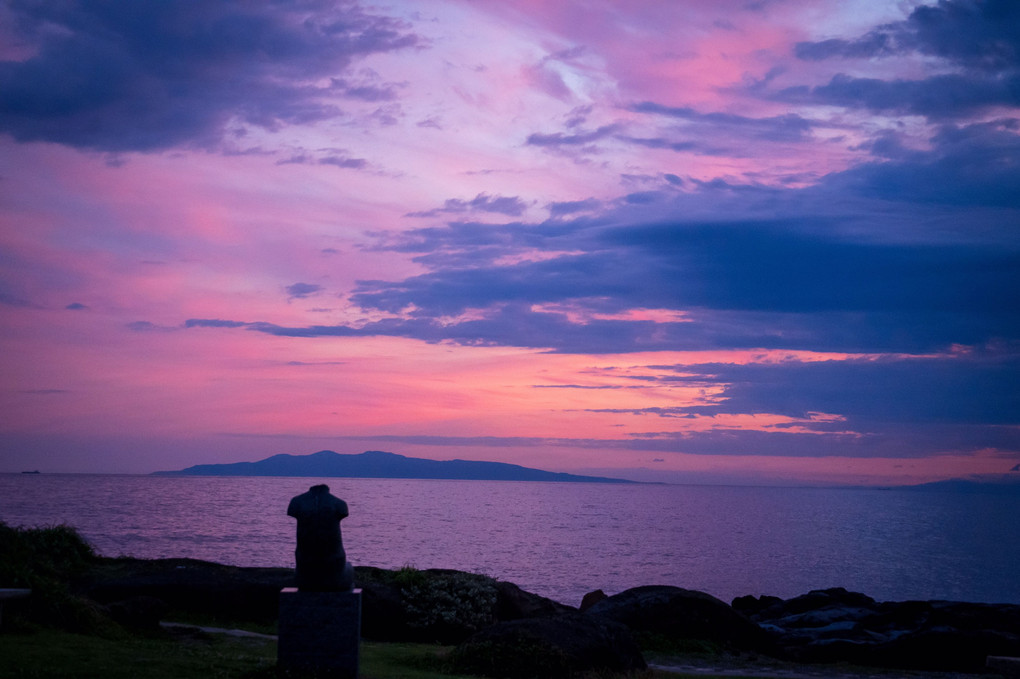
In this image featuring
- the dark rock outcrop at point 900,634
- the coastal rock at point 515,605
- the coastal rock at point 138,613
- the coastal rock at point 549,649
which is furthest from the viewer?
the coastal rock at point 515,605

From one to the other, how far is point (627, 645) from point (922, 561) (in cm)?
6388

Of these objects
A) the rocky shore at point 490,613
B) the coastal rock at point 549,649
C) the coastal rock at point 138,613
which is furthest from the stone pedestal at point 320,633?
the rocky shore at point 490,613

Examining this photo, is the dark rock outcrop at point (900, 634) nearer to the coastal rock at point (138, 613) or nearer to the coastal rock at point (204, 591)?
the coastal rock at point (204, 591)

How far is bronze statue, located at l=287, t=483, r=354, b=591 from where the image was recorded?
1252 centimetres

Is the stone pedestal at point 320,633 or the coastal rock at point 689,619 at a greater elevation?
the stone pedestal at point 320,633

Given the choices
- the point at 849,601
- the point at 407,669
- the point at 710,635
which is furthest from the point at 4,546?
the point at 849,601

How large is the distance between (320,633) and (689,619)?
45.4 ft

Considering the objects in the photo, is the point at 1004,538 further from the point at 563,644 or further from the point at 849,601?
the point at 563,644

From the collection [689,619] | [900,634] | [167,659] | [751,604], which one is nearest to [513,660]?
[167,659]

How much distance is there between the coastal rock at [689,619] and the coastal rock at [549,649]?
20.8 feet

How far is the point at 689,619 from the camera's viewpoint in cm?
2333

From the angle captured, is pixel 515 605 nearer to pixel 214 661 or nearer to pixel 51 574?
pixel 214 661

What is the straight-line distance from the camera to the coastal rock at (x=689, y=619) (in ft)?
76.3

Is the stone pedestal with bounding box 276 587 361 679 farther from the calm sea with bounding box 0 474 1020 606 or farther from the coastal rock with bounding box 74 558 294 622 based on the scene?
the calm sea with bounding box 0 474 1020 606
